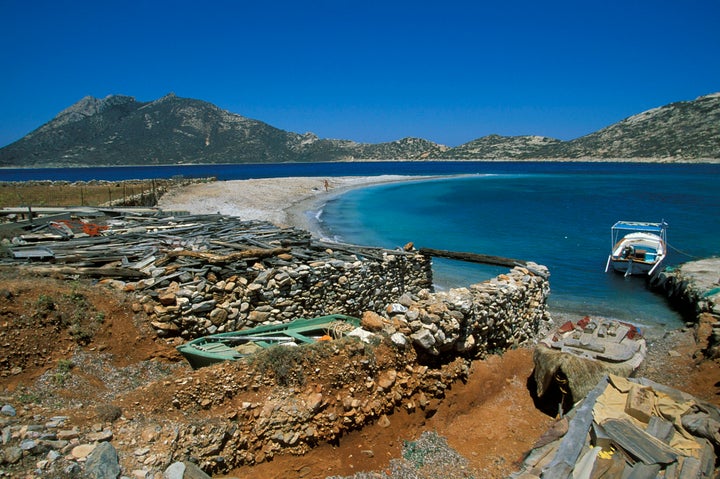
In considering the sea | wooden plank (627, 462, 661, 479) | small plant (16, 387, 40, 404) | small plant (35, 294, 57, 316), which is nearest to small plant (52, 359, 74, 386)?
small plant (16, 387, 40, 404)

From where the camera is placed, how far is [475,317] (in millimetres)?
10164

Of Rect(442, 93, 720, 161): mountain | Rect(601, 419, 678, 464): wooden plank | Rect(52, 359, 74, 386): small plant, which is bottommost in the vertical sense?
Rect(601, 419, 678, 464): wooden plank

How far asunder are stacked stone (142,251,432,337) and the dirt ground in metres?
0.69

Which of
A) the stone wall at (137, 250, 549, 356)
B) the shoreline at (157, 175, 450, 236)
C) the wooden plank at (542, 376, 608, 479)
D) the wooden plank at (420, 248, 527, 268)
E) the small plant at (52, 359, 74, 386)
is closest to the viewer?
the wooden plank at (542, 376, 608, 479)

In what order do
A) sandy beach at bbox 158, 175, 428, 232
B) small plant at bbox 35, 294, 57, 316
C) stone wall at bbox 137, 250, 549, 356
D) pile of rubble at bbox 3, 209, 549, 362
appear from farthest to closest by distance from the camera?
sandy beach at bbox 158, 175, 428, 232 < pile of rubble at bbox 3, 209, 549, 362 < stone wall at bbox 137, 250, 549, 356 < small plant at bbox 35, 294, 57, 316

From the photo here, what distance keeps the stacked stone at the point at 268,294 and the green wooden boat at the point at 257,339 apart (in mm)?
911

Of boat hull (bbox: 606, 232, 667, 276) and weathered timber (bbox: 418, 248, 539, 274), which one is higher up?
weathered timber (bbox: 418, 248, 539, 274)

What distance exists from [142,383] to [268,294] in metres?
4.01

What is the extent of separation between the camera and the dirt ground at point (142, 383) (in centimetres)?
710

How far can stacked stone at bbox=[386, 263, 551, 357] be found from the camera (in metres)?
9.10

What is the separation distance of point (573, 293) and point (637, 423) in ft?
50.3

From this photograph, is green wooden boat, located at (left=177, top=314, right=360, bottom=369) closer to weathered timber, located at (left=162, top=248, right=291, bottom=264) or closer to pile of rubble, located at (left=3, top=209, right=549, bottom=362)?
pile of rubble, located at (left=3, top=209, right=549, bottom=362)

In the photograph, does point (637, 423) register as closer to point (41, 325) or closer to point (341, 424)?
point (341, 424)

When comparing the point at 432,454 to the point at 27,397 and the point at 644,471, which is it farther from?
the point at 27,397
